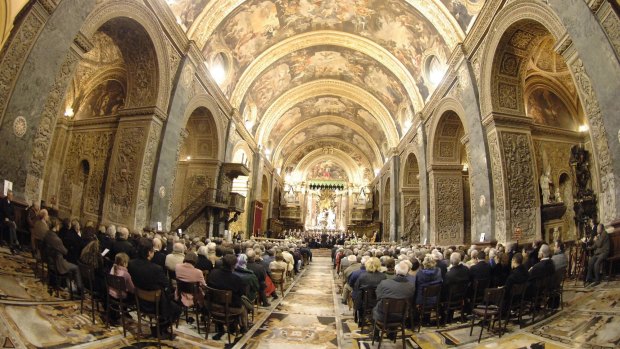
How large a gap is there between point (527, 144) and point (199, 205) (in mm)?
12673

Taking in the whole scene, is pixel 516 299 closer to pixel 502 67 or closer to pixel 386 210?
pixel 502 67

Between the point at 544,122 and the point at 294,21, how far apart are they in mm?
12455

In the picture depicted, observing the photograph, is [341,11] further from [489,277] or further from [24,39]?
[489,277]

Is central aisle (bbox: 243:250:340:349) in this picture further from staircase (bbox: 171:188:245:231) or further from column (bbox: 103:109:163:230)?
staircase (bbox: 171:188:245:231)

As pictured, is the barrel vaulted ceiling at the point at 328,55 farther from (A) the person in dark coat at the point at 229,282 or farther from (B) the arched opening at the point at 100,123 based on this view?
(A) the person in dark coat at the point at 229,282

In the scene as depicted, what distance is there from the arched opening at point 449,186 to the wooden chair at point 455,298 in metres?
10.2

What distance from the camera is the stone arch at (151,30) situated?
8719 mm

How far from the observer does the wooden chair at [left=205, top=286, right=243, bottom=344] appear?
16.0 feet

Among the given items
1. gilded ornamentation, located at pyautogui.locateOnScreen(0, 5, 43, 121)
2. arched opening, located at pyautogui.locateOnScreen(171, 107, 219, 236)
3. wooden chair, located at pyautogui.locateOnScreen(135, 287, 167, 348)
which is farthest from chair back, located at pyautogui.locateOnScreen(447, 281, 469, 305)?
arched opening, located at pyautogui.locateOnScreen(171, 107, 219, 236)

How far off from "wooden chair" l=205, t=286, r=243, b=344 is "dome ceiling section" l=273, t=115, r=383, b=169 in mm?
25800

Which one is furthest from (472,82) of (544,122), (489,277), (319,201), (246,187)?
(319,201)

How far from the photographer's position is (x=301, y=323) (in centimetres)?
627

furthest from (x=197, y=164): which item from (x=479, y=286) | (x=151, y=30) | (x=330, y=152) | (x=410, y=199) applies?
(x=330, y=152)

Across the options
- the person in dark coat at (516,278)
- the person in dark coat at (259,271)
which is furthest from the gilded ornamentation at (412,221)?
the person in dark coat at (516,278)
